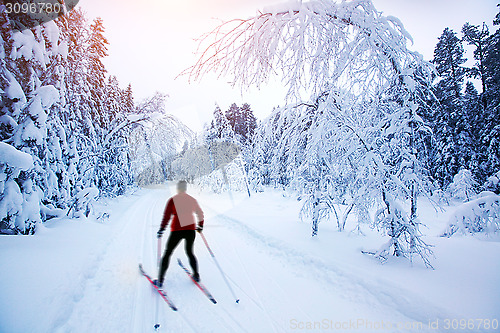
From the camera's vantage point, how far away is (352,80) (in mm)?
3768

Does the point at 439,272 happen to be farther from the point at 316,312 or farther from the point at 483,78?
the point at 483,78

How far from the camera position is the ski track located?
328 cm

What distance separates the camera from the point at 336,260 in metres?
5.23

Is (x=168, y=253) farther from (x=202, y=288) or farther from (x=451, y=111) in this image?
(x=451, y=111)

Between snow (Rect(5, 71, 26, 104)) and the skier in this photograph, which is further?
snow (Rect(5, 71, 26, 104))

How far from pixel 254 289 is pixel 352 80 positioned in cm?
475

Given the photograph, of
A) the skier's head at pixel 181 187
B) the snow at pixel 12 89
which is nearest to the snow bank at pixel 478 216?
the skier's head at pixel 181 187

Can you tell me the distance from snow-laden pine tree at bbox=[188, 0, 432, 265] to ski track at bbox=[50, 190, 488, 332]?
1546 millimetres

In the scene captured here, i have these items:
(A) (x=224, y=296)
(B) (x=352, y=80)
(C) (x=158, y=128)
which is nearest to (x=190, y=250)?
(A) (x=224, y=296)

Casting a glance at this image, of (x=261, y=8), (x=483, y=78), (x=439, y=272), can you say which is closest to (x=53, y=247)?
(x=261, y=8)

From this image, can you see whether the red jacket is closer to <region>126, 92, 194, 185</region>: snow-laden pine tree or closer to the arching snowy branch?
the arching snowy branch

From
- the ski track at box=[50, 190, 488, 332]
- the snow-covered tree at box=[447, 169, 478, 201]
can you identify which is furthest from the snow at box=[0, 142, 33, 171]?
the snow-covered tree at box=[447, 169, 478, 201]

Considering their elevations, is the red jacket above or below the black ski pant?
above

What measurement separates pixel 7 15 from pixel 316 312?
422 inches
